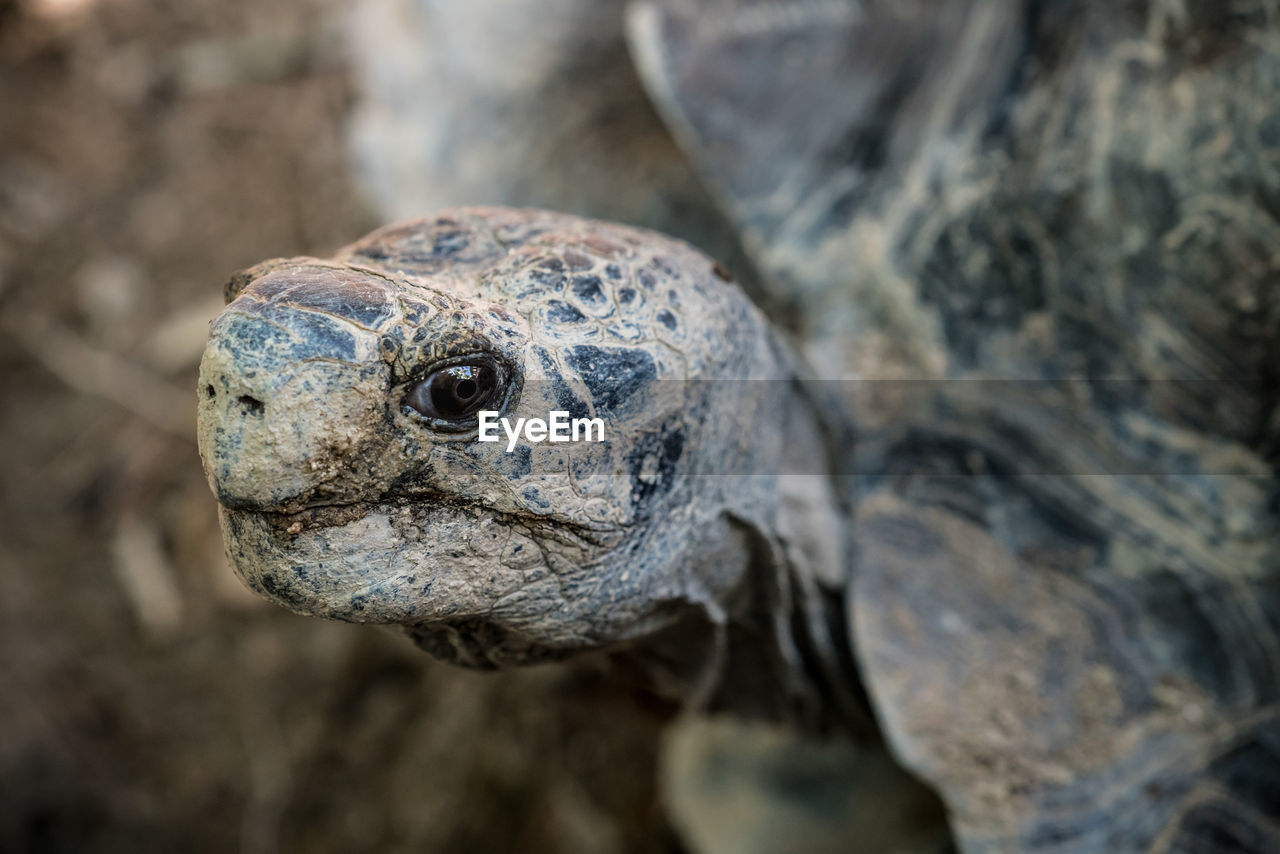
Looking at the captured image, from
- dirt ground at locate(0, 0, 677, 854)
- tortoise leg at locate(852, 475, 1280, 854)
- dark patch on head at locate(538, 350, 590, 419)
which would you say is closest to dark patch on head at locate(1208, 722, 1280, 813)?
tortoise leg at locate(852, 475, 1280, 854)

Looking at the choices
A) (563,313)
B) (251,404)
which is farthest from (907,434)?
(251,404)

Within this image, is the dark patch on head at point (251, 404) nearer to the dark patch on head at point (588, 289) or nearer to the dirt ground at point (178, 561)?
the dark patch on head at point (588, 289)

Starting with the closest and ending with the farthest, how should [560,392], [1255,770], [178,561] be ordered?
[560,392] → [1255,770] → [178,561]

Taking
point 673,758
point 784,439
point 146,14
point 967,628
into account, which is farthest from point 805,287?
point 146,14

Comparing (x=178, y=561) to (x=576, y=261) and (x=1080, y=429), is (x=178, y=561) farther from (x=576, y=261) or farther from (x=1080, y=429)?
(x=1080, y=429)

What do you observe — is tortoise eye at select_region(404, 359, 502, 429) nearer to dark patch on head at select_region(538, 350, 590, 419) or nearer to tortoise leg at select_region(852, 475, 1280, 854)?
dark patch on head at select_region(538, 350, 590, 419)

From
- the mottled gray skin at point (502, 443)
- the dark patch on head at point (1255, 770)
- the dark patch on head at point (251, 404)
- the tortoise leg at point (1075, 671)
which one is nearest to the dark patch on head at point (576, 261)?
the mottled gray skin at point (502, 443)

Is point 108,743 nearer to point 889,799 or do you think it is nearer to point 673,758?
point 673,758
